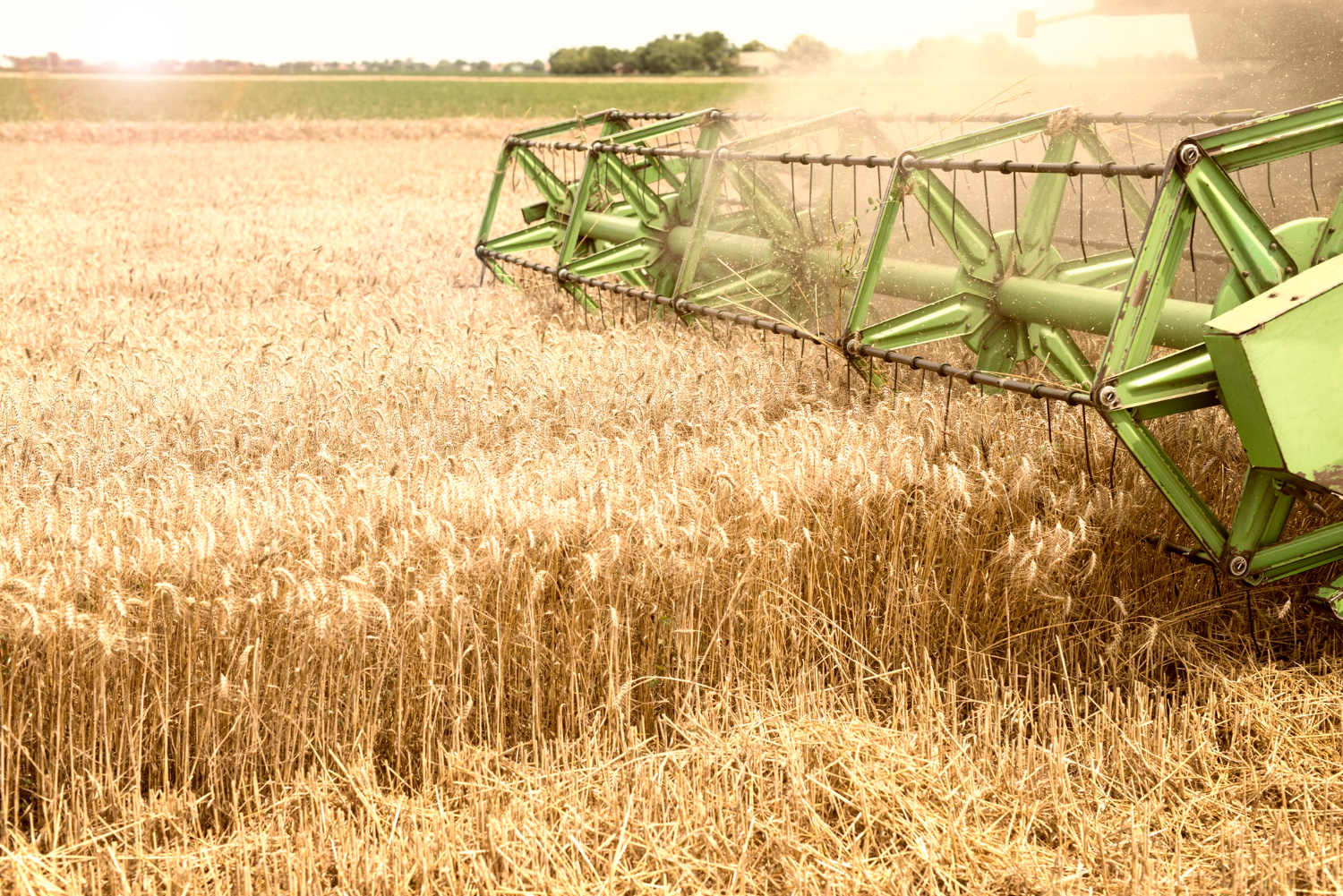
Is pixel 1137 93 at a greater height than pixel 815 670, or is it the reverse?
pixel 1137 93

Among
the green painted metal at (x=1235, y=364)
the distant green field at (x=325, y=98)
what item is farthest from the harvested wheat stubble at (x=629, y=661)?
the distant green field at (x=325, y=98)

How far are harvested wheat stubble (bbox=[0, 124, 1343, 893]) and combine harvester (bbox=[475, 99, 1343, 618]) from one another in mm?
343

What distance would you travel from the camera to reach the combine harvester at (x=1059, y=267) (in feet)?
9.57

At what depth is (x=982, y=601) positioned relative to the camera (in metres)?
3.28

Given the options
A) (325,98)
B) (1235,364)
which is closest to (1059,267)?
(1235,364)

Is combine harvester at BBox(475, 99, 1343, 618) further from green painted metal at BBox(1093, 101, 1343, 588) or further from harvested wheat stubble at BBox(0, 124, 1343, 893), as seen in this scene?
harvested wheat stubble at BBox(0, 124, 1343, 893)

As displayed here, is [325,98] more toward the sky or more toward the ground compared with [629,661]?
more toward the sky

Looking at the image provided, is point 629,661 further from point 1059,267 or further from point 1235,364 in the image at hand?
point 1059,267

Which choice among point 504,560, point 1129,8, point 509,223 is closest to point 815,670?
point 504,560

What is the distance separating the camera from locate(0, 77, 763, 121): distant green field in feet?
131

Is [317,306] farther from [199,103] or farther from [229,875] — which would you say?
[199,103]

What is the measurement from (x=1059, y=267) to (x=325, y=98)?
48.7 metres

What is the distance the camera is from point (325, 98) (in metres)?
48.8

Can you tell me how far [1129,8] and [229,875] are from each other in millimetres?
8201
